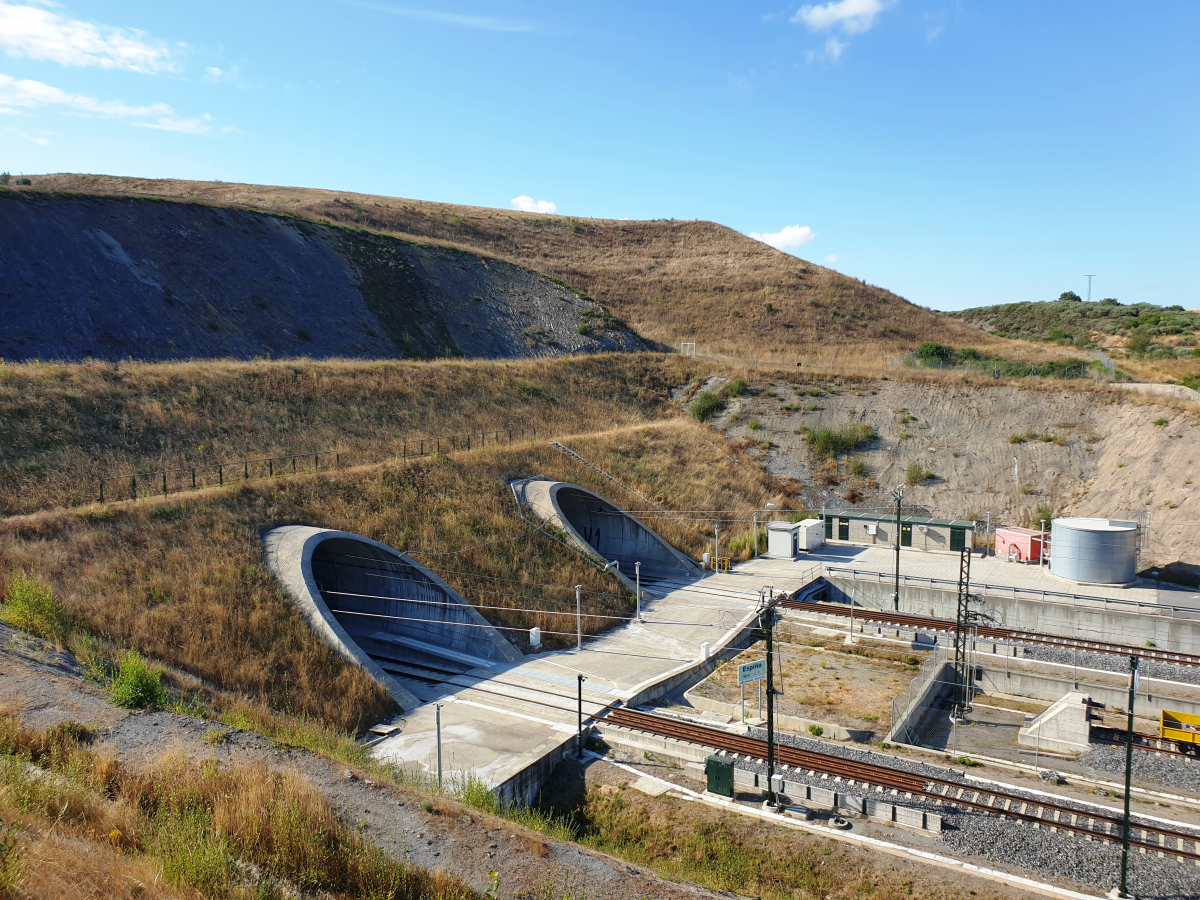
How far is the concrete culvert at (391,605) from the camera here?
21716 millimetres

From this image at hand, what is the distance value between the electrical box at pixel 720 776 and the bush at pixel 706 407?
37.2 m

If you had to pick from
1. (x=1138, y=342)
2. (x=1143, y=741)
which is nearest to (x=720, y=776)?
(x=1143, y=741)

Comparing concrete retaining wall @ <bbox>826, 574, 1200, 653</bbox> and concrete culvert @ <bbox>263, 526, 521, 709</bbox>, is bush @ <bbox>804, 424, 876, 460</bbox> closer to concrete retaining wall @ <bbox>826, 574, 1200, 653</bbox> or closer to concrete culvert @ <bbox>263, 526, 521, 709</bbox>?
concrete retaining wall @ <bbox>826, 574, 1200, 653</bbox>

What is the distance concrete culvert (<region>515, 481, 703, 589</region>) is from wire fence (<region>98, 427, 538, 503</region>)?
6183mm

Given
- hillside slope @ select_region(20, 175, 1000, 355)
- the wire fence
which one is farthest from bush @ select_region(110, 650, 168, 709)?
hillside slope @ select_region(20, 175, 1000, 355)

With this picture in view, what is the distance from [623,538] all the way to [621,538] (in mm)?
97

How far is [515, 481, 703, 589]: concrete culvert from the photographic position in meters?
32.8

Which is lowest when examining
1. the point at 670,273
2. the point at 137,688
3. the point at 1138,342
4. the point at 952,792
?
the point at 952,792

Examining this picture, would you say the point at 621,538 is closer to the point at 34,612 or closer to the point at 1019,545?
the point at 1019,545

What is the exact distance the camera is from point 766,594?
30.0m

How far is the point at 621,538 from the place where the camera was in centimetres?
3397

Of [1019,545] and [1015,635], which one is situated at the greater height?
[1019,545]

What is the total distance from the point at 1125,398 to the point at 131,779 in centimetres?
4922

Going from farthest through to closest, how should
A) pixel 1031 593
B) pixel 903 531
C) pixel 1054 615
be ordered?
1. pixel 903 531
2. pixel 1031 593
3. pixel 1054 615
